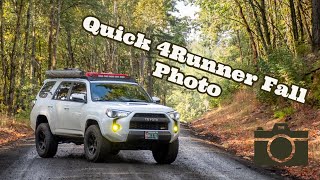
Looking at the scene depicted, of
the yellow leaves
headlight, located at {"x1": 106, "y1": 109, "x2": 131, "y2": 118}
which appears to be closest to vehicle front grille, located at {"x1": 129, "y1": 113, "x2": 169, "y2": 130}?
headlight, located at {"x1": 106, "y1": 109, "x2": 131, "y2": 118}

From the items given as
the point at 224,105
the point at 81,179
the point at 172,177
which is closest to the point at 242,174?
the point at 172,177

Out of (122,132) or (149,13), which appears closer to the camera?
(122,132)

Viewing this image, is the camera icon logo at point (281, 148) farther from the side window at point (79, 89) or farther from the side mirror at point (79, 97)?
the side window at point (79, 89)

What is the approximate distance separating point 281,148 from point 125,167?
3632 millimetres

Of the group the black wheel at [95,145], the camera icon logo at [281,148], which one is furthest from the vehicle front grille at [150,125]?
the camera icon logo at [281,148]

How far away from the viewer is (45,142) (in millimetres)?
A: 12219

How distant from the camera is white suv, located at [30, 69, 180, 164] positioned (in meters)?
10.4

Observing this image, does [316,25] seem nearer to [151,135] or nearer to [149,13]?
[151,135]

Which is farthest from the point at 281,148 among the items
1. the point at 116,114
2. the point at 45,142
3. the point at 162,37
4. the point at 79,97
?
the point at 162,37

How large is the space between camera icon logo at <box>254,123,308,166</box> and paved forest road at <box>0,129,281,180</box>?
687 millimetres

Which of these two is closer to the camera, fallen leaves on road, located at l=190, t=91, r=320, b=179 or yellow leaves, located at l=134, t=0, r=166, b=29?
fallen leaves on road, located at l=190, t=91, r=320, b=179

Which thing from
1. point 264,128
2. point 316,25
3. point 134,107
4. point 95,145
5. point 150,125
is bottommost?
point 95,145

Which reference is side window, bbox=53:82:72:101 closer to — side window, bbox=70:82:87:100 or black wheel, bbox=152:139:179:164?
side window, bbox=70:82:87:100

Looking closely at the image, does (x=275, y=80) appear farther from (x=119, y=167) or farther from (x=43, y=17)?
(x=43, y=17)
